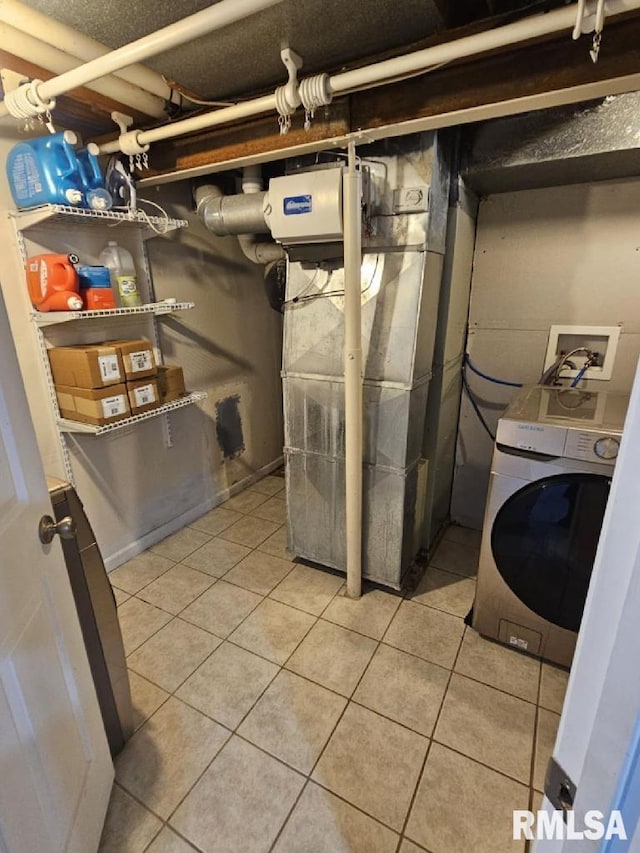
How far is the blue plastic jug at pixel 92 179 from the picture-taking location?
1729mm

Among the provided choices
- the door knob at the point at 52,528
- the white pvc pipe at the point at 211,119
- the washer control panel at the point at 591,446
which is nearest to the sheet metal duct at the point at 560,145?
the white pvc pipe at the point at 211,119

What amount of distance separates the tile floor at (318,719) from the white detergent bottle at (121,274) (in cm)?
147

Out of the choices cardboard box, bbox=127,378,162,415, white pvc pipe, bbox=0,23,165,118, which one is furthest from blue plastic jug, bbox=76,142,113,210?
cardboard box, bbox=127,378,162,415

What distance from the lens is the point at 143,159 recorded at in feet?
6.27

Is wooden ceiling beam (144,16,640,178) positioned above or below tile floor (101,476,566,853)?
above

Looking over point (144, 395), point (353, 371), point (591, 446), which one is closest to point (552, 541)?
point (591, 446)

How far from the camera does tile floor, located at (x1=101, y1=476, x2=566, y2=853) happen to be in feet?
Answer: 3.93

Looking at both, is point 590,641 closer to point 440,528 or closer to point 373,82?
point 373,82

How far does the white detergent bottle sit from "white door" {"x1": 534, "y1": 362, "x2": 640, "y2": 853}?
6.94 feet

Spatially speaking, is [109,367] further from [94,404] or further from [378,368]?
[378,368]

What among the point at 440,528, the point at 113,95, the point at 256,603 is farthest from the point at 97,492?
the point at 440,528

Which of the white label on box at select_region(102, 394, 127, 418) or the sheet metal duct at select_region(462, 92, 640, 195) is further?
the white label on box at select_region(102, 394, 127, 418)

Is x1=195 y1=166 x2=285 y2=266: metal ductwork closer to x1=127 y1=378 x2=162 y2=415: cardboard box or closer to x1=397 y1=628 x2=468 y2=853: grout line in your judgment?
x1=127 y1=378 x2=162 y2=415: cardboard box

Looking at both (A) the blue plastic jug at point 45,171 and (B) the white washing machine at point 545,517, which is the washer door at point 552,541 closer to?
(B) the white washing machine at point 545,517
